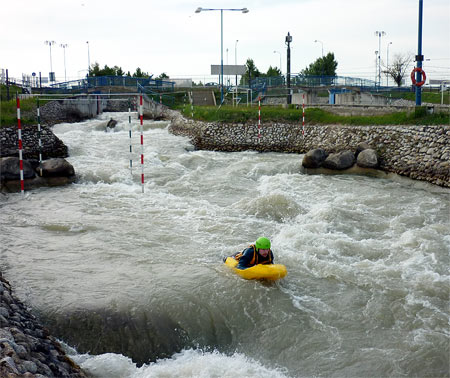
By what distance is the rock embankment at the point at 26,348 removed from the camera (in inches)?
166

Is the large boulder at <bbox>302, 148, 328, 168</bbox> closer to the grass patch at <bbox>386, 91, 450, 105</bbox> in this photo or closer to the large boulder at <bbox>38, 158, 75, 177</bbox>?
the large boulder at <bbox>38, 158, 75, 177</bbox>

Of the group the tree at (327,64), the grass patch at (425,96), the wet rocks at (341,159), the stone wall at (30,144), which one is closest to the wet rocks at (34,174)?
the stone wall at (30,144)

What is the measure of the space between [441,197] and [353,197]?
2.40 metres

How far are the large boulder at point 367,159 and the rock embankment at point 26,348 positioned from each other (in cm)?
1243

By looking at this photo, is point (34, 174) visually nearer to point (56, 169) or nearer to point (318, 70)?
point (56, 169)

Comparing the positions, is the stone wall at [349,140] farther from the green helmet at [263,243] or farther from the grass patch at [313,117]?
the green helmet at [263,243]

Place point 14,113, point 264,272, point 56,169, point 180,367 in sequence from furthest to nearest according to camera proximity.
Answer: point 14,113 → point 56,169 → point 264,272 → point 180,367

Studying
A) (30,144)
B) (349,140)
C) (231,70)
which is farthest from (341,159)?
(231,70)

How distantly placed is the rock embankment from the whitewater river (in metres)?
0.39

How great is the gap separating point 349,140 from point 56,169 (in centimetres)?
1044

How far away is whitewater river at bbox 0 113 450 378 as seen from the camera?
6.00 metres

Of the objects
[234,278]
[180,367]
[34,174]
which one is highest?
[34,174]

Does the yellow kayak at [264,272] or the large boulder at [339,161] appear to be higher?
the large boulder at [339,161]

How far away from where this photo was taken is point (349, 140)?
1823 centimetres
